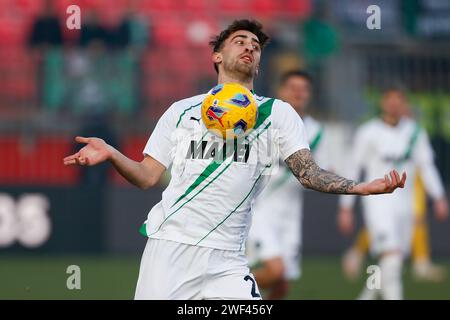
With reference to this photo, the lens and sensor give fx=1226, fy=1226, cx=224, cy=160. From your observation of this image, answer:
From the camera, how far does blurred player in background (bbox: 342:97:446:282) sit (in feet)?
54.2

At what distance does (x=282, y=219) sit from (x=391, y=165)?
5.79 ft

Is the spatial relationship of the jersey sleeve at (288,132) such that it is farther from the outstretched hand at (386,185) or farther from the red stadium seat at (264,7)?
the red stadium seat at (264,7)

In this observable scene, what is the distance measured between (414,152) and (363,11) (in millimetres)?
8315

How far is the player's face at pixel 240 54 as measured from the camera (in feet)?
24.6

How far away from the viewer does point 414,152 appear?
44.8 ft

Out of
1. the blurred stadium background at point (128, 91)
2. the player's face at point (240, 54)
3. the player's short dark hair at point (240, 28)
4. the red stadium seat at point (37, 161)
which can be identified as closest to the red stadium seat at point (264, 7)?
the blurred stadium background at point (128, 91)

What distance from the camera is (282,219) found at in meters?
12.3

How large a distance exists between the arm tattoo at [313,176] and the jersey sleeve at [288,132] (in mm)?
38

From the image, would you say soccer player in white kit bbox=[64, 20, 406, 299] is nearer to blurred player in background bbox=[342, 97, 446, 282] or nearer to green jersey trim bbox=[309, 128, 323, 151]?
green jersey trim bbox=[309, 128, 323, 151]

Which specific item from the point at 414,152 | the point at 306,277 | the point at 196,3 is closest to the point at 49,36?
the point at 196,3

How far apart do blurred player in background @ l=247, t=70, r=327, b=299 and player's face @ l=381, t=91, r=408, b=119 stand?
38.1 inches

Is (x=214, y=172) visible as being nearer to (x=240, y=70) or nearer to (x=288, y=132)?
(x=288, y=132)

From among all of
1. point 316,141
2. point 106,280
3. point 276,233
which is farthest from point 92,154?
point 106,280
